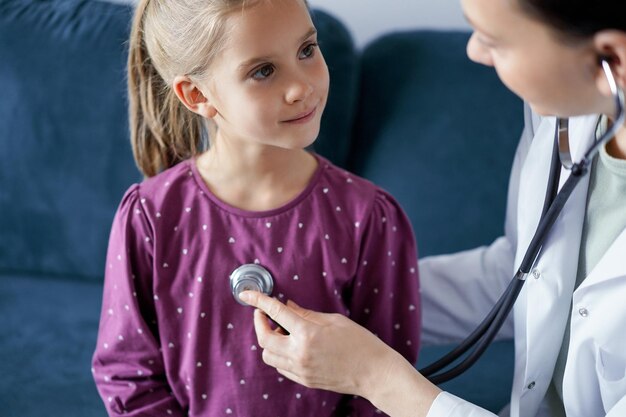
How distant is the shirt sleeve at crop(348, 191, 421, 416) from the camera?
4.39ft

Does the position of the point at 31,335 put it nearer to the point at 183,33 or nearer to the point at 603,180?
the point at 183,33

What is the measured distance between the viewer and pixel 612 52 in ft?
3.18

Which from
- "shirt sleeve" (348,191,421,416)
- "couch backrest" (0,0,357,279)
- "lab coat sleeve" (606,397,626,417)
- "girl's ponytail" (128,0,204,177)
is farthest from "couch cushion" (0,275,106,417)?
"lab coat sleeve" (606,397,626,417)

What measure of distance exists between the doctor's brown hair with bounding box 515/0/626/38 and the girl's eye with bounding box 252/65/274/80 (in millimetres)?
372

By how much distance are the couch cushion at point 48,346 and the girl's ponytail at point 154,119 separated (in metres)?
0.51

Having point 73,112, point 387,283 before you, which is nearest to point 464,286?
point 387,283

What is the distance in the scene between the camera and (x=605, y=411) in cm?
126

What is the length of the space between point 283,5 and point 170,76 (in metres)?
0.23

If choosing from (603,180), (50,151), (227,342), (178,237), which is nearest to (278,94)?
(178,237)

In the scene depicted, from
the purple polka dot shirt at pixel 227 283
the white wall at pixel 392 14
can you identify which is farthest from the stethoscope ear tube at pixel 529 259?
the white wall at pixel 392 14

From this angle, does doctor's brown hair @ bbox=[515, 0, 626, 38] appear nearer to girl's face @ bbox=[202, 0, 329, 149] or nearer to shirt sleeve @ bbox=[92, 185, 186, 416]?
girl's face @ bbox=[202, 0, 329, 149]

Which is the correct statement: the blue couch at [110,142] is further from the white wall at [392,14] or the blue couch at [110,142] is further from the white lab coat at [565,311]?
the white lab coat at [565,311]

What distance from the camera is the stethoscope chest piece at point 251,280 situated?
127cm

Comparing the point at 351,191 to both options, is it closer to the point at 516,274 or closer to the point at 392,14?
the point at 516,274
